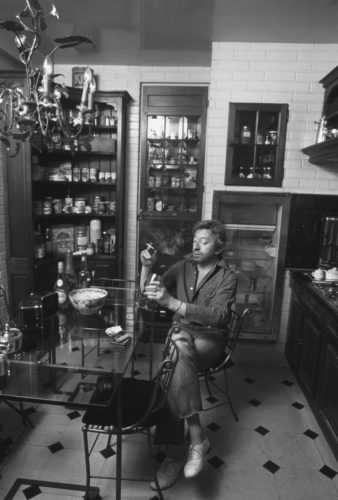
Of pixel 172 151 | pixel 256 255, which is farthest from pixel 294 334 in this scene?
pixel 172 151

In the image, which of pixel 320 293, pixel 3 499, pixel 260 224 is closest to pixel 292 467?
pixel 320 293

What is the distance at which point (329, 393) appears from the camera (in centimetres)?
209

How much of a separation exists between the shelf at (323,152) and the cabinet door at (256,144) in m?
0.23

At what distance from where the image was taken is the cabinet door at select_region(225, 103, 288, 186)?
284cm

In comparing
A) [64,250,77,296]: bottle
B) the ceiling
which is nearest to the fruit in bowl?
[64,250,77,296]: bottle

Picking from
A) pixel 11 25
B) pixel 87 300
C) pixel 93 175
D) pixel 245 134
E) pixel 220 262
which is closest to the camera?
pixel 11 25

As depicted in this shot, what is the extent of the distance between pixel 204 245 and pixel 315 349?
105cm

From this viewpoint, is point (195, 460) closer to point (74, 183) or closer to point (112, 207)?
point (112, 207)

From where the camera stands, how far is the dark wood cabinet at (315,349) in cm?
205

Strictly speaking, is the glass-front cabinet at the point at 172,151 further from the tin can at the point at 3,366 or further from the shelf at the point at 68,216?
the tin can at the point at 3,366

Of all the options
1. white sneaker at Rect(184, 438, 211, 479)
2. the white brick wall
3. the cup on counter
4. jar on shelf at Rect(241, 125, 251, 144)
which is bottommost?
white sneaker at Rect(184, 438, 211, 479)

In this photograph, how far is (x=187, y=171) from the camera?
3.30 metres

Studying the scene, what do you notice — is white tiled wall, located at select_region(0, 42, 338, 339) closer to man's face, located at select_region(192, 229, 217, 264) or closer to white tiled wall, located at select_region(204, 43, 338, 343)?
white tiled wall, located at select_region(204, 43, 338, 343)

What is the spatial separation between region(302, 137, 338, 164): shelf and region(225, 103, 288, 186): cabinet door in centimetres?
23
